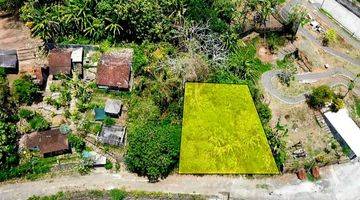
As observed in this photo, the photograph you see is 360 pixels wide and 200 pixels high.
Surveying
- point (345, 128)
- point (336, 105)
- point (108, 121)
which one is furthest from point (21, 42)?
point (345, 128)

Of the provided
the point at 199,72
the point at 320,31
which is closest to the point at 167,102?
the point at 199,72

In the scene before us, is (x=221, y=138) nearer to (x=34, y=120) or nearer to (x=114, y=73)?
(x=114, y=73)

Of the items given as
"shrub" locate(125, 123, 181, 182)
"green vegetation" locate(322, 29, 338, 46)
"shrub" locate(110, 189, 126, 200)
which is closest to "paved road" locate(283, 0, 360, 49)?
"green vegetation" locate(322, 29, 338, 46)

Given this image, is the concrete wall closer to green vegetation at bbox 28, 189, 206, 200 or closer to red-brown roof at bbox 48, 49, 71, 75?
green vegetation at bbox 28, 189, 206, 200

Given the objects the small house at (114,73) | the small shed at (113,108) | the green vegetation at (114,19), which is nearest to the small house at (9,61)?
the green vegetation at (114,19)

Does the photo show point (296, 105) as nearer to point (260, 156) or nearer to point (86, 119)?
point (260, 156)

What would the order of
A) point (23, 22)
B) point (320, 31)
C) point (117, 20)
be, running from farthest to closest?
point (320, 31) → point (23, 22) → point (117, 20)
